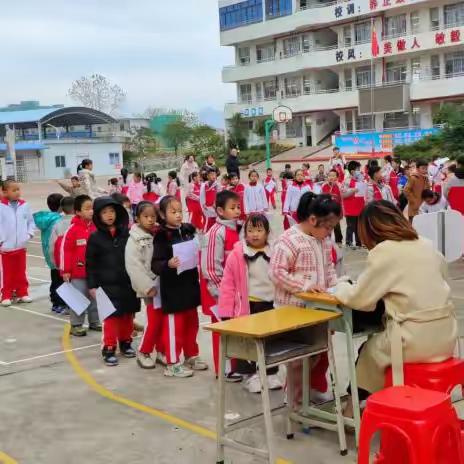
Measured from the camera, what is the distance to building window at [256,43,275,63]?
57875 mm

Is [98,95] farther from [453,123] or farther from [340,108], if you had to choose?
[453,123]

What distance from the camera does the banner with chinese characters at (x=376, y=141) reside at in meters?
40.4

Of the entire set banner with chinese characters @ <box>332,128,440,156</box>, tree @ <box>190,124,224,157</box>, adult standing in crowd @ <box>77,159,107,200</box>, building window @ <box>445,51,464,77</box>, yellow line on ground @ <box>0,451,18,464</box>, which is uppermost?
building window @ <box>445,51,464,77</box>

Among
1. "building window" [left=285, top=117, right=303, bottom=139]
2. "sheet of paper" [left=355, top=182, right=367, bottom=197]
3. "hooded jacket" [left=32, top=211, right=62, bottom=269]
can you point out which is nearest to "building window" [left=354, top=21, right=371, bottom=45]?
"building window" [left=285, top=117, right=303, bottom=139]

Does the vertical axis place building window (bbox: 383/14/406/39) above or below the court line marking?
above

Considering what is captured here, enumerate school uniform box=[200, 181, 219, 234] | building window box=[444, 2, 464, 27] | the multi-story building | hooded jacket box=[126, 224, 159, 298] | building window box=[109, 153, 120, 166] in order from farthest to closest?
building window box=[109, 153, 120, 166] → the multi-story building → building window box=[444, 2, 464, 27] → school uniform box=[200, 181, 219, 234] → hooded jacket box=[126, 224, 159, 298]

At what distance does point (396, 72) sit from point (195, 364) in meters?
46.1

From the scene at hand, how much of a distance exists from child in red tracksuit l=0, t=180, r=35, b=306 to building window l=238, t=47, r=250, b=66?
52.5 meters

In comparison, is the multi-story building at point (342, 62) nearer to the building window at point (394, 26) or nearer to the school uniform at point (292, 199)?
the building window at point (394, 26)

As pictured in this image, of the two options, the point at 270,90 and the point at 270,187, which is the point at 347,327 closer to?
the point at 270,187

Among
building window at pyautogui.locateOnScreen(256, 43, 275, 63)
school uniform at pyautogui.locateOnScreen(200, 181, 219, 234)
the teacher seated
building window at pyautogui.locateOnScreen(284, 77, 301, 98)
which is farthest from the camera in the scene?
building window at pyautogui.locateOnScreen(256, 43, 275, 63)

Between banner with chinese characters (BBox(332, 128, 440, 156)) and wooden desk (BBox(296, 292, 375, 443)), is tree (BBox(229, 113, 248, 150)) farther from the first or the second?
wooden desk (BBox(296, 292, 375, 443))

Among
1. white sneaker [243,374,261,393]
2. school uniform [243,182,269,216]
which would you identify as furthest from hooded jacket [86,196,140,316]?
school uniform [243,182,269,216]

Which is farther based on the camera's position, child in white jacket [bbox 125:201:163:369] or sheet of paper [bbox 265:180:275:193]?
sheet of paper [bbox 265:180:275:193]
